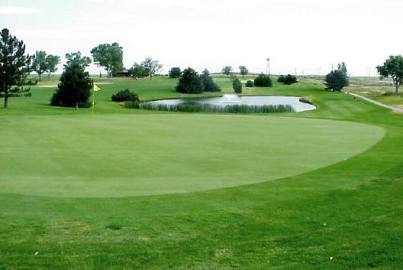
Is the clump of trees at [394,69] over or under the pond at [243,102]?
over

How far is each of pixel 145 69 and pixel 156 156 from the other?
140 meters

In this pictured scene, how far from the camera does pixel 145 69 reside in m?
153

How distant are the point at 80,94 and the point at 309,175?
42.7m

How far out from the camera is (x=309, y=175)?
12.8m

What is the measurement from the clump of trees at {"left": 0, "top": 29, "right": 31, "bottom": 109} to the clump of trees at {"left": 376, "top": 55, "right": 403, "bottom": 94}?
228 feet

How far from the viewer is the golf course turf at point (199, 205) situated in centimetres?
673

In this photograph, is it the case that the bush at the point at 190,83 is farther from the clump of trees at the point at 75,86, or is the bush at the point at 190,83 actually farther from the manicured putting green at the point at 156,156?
the manicured putting green at the point at 156,156

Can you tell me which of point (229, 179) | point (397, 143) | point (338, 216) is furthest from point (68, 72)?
point (338, 216)

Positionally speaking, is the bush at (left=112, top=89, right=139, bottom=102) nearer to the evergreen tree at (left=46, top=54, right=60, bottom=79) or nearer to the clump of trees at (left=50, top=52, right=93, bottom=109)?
the clump of trees at (left=50, top=52, right=93, bottom=109)

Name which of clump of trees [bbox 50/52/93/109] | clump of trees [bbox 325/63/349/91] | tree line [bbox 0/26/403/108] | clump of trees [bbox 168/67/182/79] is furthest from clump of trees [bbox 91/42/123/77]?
clump of trees [bbox 50/52/93/109]

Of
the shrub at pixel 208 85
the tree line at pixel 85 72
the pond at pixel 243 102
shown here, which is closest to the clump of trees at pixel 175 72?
the tree line at pixel 85 72

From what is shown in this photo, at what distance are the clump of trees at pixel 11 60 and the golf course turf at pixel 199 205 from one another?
94.4 feet

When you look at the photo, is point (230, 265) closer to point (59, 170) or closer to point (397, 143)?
point (59, 170)

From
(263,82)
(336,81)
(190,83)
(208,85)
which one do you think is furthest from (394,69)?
(190,83)
